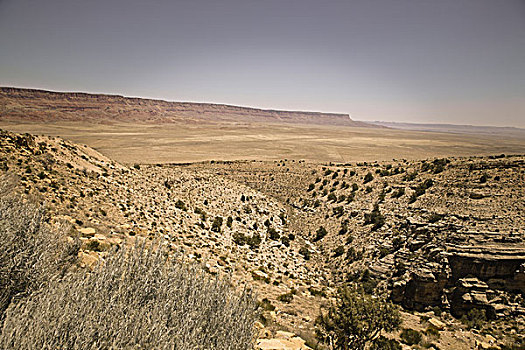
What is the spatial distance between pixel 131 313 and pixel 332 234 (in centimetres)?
1424

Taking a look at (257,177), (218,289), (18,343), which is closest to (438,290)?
(218,289)

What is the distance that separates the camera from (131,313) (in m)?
2.96

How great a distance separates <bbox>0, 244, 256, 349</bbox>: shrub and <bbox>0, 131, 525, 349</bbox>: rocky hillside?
44.6 inches

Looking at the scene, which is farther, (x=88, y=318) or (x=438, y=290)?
(x=438, y=290)

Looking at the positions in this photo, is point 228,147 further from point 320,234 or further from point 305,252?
point 305,252

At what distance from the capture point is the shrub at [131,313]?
2.43 m

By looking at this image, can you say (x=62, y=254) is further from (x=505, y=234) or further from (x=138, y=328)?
(x=505, y=234)

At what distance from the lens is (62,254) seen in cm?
441

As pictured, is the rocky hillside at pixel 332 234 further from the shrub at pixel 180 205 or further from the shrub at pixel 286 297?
the shrub at pixel 180 205

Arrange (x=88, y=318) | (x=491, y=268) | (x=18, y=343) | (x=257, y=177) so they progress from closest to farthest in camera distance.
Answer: (x=18, y=343), (x=88, y=318), (x=491, y=268), (x=257, y=177)

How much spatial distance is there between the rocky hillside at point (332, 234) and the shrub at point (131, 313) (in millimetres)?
1134

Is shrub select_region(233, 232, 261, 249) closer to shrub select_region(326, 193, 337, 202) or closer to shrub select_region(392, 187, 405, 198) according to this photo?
shrub select_region(326, 193, 337, 202)

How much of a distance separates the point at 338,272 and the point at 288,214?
7.52 meters

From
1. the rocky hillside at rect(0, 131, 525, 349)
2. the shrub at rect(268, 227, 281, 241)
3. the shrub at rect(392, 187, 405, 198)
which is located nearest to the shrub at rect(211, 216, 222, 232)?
the rocky hillside at rect(0, 131, 525, 349)
